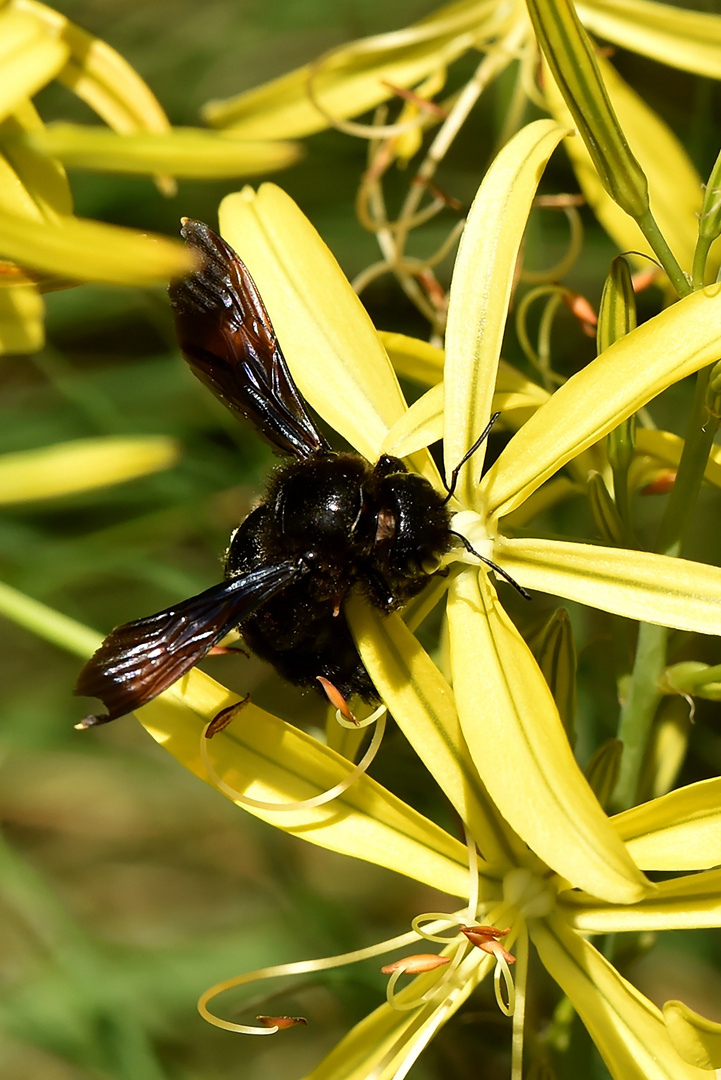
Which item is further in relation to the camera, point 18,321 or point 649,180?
point 649,180

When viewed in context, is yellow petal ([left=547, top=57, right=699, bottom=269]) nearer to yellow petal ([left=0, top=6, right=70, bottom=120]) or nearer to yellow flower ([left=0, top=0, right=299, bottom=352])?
yellow flower ([left=0, top=0, right=299, bottom=352])

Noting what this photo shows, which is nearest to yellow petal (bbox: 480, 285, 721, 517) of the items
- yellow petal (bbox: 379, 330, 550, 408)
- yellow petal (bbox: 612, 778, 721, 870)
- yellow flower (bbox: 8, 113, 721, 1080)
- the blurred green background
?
yellow flower (bbox: 8, 113, 721, 1080)

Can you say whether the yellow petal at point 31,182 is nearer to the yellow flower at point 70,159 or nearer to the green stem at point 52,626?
the yellow flower at point 70,159

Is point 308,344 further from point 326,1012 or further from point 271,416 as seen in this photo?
point 326,1012

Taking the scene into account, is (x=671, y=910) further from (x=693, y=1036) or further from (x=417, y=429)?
(x=417, y=429)

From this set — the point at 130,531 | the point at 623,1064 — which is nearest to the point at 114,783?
the point at 130,531

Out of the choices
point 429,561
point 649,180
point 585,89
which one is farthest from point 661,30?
point 429,561

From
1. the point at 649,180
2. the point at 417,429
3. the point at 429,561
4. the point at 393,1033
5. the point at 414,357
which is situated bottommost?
the point at 393,1033
